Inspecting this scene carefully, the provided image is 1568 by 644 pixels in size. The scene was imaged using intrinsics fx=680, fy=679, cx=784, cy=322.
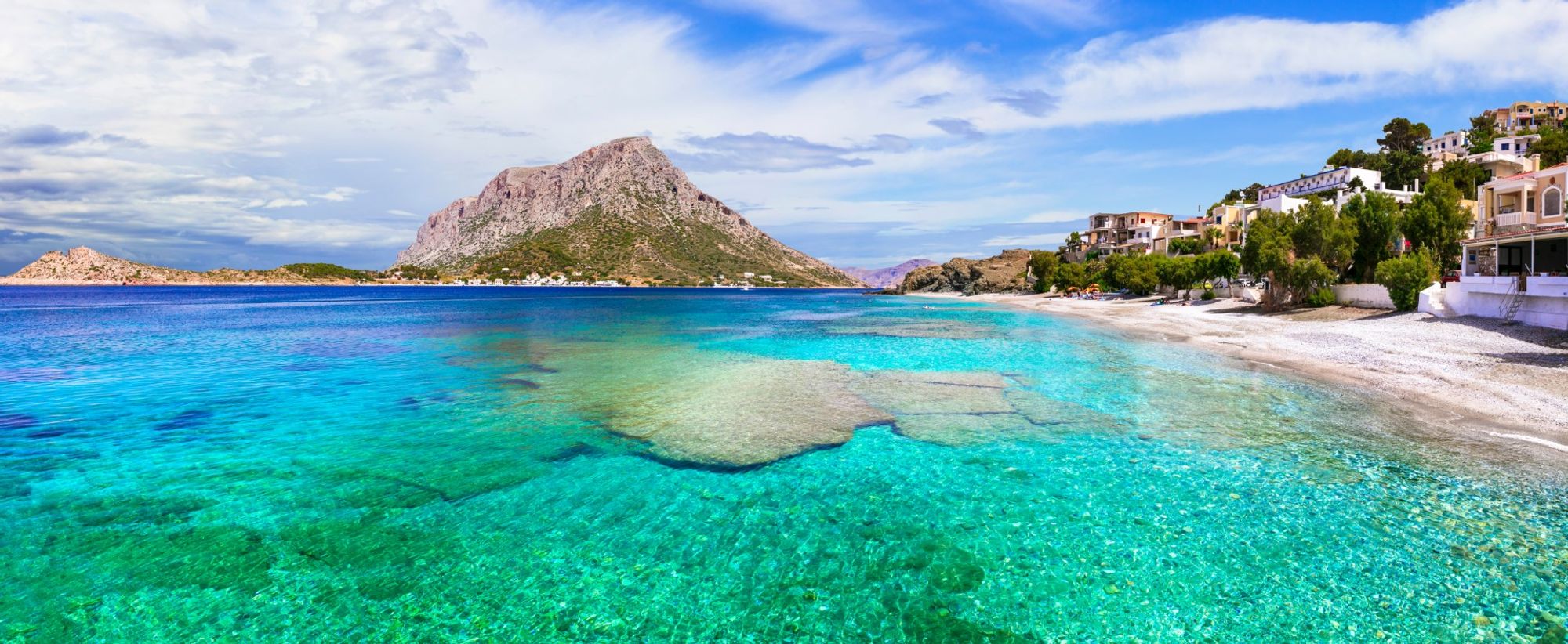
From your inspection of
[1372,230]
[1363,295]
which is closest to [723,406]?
[1363,295]

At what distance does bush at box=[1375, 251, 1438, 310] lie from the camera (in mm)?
40000

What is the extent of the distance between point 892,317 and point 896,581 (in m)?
68.0

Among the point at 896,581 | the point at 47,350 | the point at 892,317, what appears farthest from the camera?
the point at 892,317

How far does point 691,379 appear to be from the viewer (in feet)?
89.7

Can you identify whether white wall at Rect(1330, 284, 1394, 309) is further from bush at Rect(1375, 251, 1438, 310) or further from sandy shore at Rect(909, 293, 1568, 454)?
bush at Rect(1375, 251, 1438, 310)

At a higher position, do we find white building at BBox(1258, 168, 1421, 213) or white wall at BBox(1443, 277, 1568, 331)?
white building at BBox(1258, 168, 1421, 213)

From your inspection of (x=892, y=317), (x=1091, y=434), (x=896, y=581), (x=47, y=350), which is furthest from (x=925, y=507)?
(x=892, y=317)

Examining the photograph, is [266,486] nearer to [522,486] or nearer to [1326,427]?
[522,486]

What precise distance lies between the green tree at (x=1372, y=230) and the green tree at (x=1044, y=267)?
73.4m

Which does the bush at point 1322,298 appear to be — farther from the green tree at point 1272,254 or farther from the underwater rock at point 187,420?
the underwater rock at point 187,420

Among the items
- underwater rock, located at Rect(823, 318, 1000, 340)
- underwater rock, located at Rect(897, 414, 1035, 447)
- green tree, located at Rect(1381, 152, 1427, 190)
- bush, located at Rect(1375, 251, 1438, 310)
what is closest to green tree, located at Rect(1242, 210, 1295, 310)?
bush, located at Rect(1375, 251, 1438, 310)

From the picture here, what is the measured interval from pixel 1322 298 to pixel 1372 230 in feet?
18.4

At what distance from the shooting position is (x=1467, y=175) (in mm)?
75062

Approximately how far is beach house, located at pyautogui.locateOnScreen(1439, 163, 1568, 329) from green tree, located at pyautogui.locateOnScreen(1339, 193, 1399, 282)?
14.5 ft
